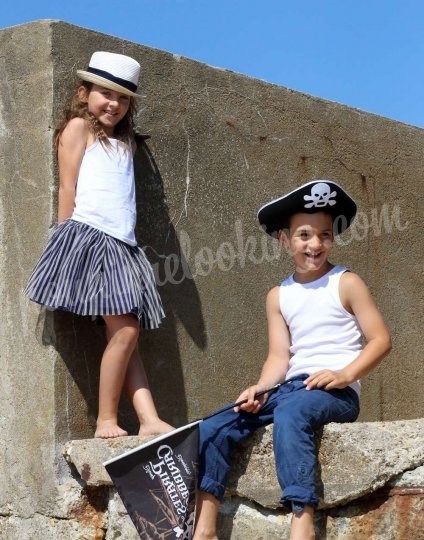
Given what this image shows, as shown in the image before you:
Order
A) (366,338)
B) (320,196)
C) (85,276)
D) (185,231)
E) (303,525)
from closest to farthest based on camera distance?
(303,525) → (366,338) → (320,196) → (85,276) → (185,231)

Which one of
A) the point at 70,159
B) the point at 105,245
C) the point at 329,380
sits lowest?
the point at 329,380

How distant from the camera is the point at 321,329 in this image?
12.9 feet

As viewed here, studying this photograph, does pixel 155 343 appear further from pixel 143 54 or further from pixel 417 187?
pixel 417 187

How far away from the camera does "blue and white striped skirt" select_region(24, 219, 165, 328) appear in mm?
4176

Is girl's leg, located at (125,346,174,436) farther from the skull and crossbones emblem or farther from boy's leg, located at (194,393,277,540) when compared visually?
the skull and crossbones emblem

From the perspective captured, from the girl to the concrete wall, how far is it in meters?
0.11

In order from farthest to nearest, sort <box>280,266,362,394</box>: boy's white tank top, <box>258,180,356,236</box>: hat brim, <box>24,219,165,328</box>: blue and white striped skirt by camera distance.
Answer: <box>24,219,165,328</box>: blue and white striped skirt < <box>258,180,356,236</box>: hat brim < <box>280,266,362,394</box>: boy's white tank top

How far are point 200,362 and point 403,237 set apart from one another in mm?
1675

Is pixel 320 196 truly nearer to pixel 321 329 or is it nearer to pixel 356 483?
pixel 321 329

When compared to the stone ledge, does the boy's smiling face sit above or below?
above

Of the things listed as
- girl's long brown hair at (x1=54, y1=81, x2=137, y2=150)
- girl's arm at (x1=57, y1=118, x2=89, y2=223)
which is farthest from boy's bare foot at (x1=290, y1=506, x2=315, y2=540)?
girl's long brown hair at (x1=54, y1=81, x2=137, y2=150)

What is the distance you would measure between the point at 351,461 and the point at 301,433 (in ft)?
0.58

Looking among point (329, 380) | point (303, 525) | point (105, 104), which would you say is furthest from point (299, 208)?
point (303, 525)

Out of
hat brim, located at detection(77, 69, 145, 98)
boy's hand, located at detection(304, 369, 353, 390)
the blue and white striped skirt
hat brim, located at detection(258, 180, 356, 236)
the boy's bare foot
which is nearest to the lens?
the boy's bare foot
